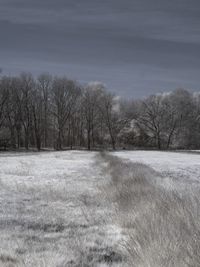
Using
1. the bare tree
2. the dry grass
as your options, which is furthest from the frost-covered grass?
the bare tree

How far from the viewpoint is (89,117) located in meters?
97.5

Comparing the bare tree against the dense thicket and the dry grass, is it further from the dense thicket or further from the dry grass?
the dry grass

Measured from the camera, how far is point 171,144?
101 meters

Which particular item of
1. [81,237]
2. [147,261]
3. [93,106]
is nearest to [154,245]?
[147,261]

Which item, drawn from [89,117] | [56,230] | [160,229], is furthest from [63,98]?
[160,229]

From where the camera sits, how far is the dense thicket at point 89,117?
90.6 metres

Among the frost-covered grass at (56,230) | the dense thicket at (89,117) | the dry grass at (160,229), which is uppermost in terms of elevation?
the dense thicket at (89,117)

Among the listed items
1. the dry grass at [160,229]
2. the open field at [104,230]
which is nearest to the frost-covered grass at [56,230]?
the open field at [104,230]

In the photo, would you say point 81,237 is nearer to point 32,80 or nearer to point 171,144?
point 32,80

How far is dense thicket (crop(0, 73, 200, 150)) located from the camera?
90562 mm

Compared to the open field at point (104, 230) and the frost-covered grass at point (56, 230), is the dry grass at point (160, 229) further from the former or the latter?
the frost-covered grass at point (56, 230)

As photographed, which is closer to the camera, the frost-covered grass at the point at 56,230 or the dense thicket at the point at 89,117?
the frost-covered grass at the point at 56,230

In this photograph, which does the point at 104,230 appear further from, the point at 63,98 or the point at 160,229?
the point at 63,98

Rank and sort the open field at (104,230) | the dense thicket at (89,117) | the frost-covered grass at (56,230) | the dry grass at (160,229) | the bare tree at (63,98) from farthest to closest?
the bare tree at (63,98)
the dense thicket at (89,117)
the frost-covered grass at (56,230)
the open field at (104,230)
the dry grass at (160,229)
